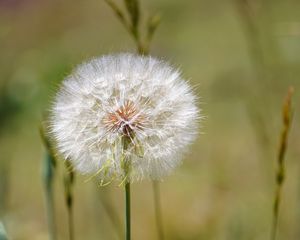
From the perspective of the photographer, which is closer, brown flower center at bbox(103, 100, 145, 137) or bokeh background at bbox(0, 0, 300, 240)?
brown flower center at bbox(103, 100, 145, 137)

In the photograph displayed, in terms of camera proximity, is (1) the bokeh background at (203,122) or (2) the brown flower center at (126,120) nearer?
(2) the brown flower center at (126,120)

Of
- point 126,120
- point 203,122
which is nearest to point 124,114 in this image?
point 126,120

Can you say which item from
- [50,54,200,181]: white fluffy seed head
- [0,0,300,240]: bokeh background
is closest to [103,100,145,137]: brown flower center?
[50,54,200,181]: white fluffy seed head

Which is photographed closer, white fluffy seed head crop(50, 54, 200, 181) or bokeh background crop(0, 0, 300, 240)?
white fluffy seed head crop(50, 54, 200, 181)

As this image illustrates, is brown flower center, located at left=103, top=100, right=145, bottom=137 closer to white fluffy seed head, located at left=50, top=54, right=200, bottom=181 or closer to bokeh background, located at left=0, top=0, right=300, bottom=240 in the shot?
white fluffy seed head, located at left=50, top=54, right=200, bottom=181

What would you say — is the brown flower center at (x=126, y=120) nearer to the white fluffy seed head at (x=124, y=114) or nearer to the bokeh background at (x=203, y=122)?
the white fluffy seed head at (x=124, y=114)

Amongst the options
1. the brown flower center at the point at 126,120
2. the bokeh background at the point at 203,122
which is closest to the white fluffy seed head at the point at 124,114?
the brown flower center at the point at 126,120
